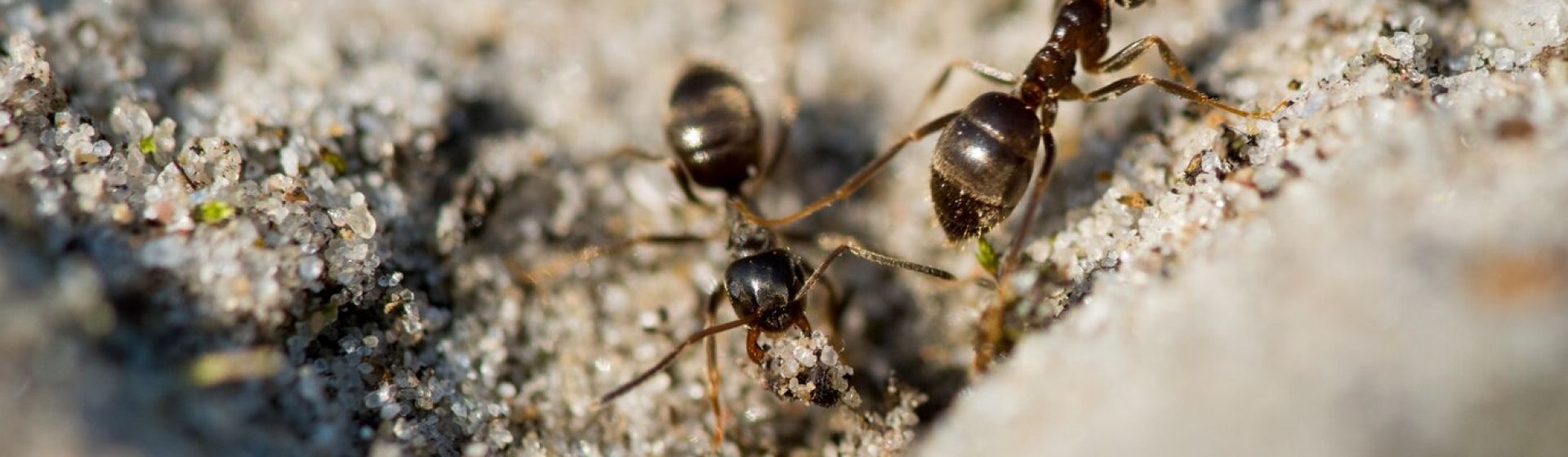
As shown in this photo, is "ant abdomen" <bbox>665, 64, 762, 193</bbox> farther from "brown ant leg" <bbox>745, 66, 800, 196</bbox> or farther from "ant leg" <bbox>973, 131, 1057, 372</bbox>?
"ant leg" <bbox>973, 131, 1057, 372</bbox>

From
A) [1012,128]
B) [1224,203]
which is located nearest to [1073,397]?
[1224,203]

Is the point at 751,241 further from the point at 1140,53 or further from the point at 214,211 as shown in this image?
the point at 214,211

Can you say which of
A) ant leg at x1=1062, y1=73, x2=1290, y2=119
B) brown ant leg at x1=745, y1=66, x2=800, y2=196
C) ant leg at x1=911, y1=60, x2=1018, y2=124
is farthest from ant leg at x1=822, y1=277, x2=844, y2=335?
ant leg at x1=1062, y1=73, x2=1290, y2=119

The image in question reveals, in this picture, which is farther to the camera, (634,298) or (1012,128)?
(634,298)

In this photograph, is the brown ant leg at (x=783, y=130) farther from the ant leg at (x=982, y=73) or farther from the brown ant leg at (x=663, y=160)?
the ant leg at (x=982, y=73)

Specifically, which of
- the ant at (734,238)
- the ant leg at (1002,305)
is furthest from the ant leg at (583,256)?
the ant leg at (1002,305)

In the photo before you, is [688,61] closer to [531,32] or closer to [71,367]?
[531,32]
